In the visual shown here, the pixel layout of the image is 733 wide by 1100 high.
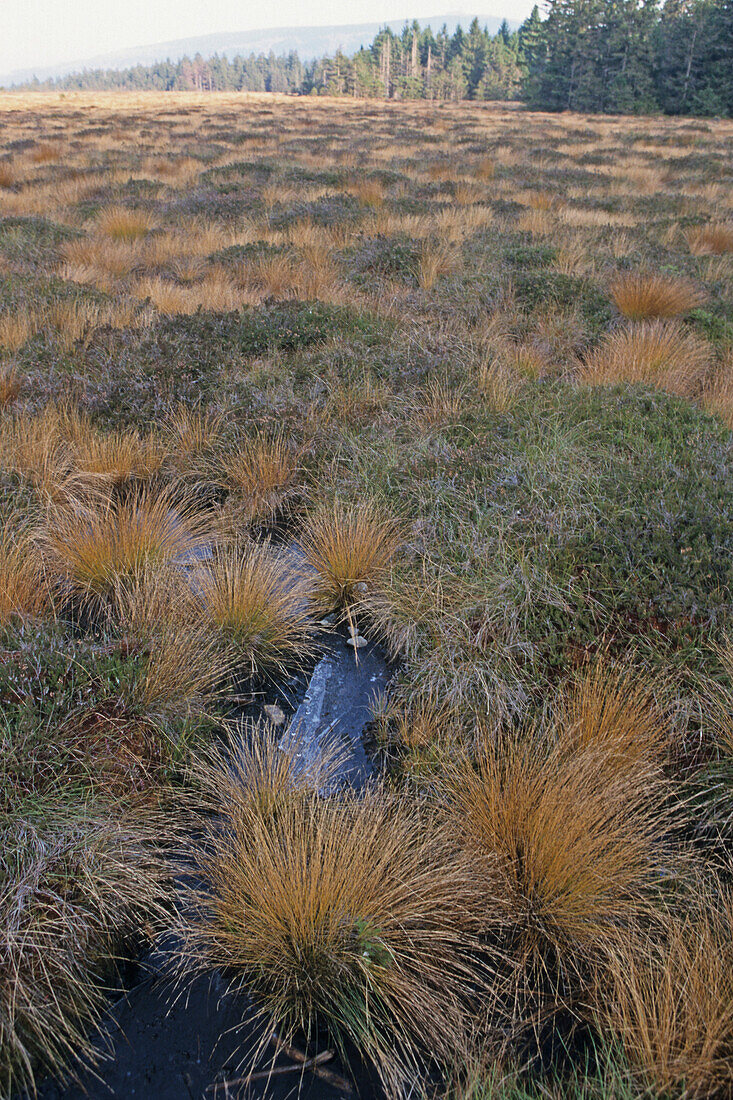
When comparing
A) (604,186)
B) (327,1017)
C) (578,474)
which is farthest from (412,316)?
(604,186)

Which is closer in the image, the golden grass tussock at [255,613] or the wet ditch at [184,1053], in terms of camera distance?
the wet ditch at [184,1053]

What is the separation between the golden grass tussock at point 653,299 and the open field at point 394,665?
0.03 metres

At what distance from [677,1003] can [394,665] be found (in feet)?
5.92

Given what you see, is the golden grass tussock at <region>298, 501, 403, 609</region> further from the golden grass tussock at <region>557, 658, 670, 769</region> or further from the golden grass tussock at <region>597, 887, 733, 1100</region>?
the golden grass tussock at <region>597, 887, 733, 1100</region>

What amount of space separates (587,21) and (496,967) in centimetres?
5596

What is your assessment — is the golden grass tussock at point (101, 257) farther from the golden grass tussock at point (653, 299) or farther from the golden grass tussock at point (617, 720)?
the golden grass tussock at point (617, 720)

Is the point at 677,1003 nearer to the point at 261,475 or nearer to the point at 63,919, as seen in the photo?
the point at 63,919

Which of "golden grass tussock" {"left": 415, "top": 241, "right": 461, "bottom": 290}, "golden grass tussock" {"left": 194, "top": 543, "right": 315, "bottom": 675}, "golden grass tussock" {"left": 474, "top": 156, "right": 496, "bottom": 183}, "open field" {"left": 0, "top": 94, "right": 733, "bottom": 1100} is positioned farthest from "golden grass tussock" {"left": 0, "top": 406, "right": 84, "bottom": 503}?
"golden grass tussock" {"left": 474, "top": 156, "right": 496, "bottom": 183}

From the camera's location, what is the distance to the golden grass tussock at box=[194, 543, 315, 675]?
308cm

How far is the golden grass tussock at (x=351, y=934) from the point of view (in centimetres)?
178

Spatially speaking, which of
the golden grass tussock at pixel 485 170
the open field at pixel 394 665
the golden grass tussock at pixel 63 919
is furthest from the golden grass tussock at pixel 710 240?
the golden grass tussock at pixel 63 919

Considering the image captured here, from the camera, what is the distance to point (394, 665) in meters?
3.21

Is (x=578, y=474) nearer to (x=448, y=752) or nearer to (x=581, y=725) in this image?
(x=581, y=725)

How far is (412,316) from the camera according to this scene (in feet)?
20.6
